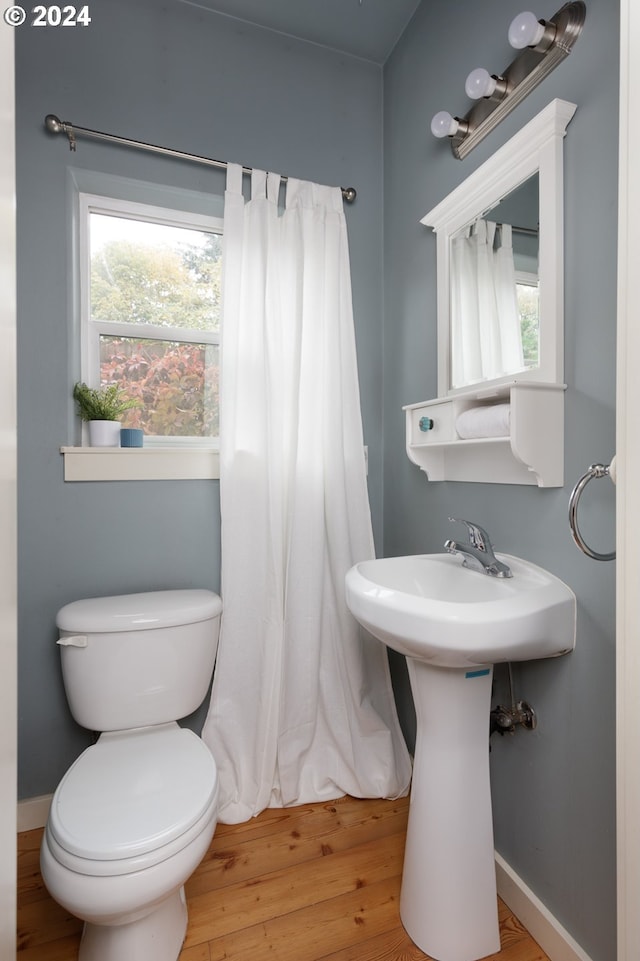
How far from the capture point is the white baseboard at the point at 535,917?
3.57ft

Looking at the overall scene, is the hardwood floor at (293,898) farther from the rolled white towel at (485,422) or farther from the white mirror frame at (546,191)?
the white mirror frame at (546,191)

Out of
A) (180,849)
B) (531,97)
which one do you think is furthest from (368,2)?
(180,849)

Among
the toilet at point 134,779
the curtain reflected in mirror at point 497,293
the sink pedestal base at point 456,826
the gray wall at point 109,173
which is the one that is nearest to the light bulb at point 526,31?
the curtain reflected in mirror at point 497,293

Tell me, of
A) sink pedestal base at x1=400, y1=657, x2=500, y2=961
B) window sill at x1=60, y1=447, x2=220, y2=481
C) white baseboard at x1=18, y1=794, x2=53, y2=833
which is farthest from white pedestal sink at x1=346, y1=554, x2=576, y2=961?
white baseboard at x1=18, y1=794, x2=53, y2=833

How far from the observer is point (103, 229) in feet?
5.64

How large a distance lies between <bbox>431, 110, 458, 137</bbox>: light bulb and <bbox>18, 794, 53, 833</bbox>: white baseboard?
246 centimetres

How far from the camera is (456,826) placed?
111cm

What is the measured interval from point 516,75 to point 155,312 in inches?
52.8

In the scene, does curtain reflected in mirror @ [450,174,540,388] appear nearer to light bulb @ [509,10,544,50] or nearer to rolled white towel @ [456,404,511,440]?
rolled white towel @ [456,404,511,440]

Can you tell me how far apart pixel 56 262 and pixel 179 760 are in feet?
5.16

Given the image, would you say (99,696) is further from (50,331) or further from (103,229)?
(103,229)

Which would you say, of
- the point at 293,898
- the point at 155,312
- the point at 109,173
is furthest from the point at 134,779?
the point at 109,173

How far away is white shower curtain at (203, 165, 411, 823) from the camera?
1.64 meters

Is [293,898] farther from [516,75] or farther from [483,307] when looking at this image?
[516,75]
